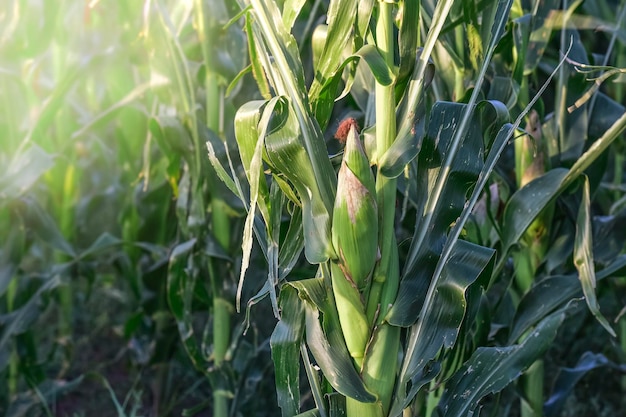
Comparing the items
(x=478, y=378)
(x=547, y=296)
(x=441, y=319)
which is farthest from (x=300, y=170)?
(x=547, y=296)

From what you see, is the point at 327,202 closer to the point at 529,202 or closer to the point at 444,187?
the point at 444,187

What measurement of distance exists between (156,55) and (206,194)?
0.36 metres

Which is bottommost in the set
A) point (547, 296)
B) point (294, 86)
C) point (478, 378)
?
point (547, 296)

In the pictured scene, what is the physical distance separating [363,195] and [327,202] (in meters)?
0.08

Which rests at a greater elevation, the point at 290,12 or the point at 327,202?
the point at 290,12

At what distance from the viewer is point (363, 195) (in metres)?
0.91

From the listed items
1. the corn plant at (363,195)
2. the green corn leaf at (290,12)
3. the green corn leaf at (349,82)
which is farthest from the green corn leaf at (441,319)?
the green corn leaf at (290,12)

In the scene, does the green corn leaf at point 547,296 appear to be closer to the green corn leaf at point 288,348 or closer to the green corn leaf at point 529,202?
the green corn leaf at point 529,202

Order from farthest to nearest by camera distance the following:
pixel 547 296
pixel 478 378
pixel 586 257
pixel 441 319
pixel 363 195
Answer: pixel 547 296
pixel 586 257
pixel 478 378
pixel 441 319
pixel 363 195

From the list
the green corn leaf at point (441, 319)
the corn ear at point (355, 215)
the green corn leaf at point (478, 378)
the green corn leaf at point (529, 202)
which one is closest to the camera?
the corn ear at point (355, 215)

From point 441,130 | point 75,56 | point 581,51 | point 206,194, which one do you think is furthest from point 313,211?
point 75,56

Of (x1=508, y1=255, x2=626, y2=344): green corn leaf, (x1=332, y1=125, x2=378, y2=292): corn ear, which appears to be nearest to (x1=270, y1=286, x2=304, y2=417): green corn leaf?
(x1=332, y1=125, x2=378, y2=292): corn ear

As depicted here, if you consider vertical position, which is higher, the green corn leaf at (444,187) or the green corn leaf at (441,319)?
the green corn leaf at (444,187)

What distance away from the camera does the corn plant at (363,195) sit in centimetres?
95
